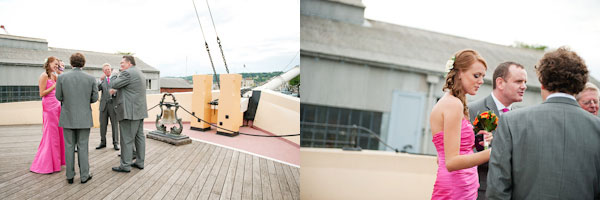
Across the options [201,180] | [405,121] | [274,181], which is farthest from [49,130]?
[405,121]

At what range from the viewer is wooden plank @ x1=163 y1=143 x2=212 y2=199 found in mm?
2395

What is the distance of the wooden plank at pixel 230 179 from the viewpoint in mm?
2515

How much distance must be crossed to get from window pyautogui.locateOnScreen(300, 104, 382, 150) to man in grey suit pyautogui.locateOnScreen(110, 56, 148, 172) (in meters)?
1.60

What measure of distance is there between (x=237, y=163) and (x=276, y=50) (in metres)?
1.36

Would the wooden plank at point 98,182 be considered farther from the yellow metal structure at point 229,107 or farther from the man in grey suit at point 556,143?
the man in grey suit at point 556,143

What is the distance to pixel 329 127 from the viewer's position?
11.1 feet

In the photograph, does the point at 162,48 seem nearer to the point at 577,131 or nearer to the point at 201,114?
the point at 577,131

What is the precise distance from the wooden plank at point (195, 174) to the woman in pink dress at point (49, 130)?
93 cm

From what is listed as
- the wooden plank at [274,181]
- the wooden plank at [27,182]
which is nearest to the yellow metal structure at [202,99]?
the wooden plank at [274,181]

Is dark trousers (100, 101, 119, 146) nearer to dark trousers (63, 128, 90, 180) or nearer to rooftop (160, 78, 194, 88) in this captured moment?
dark trousers (63, 128, 90, 180)

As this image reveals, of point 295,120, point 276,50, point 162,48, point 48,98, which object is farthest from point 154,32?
point 295,120

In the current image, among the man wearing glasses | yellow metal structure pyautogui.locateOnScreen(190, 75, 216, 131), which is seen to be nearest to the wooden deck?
yellow metal structure pyautogui.locateOnScreen(190, 75, 216, 131)

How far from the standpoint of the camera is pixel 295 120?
4.62m

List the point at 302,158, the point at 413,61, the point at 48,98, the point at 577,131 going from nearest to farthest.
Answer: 1. the point at 577,131
2. the point at 48,98
3. the point at 302,158
4. the point at 413,61
